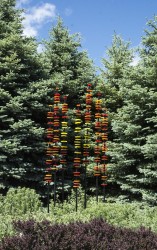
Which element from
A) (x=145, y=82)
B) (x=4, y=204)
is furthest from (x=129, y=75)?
(x=4, y=204)

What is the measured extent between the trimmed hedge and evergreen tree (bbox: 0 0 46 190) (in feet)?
31.9

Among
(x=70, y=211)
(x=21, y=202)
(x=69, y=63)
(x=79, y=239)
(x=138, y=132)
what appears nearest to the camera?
(x=79, y=239)

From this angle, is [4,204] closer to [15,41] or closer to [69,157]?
[69,157]

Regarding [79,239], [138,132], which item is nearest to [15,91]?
[138,132]

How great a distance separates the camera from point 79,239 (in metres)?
4.45

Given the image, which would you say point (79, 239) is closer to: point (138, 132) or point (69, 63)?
point (138, 132)

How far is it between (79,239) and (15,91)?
12.5 meters

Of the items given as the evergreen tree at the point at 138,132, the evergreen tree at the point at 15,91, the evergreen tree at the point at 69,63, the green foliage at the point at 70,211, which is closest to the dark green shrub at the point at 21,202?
the green foliage at the point at 70,211

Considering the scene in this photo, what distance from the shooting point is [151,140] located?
14430 millimetres

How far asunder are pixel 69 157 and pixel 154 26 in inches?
261

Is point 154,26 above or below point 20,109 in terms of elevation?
above

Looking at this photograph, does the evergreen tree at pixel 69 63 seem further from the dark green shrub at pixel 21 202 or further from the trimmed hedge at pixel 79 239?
the trimmed hedge at pixel 79 239

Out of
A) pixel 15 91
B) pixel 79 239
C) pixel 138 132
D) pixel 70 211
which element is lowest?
pixel 70 211

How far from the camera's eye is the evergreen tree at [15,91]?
15.2 m
